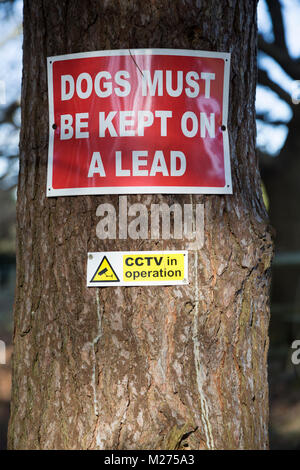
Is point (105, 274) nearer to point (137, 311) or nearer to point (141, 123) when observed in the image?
point (137, 311)

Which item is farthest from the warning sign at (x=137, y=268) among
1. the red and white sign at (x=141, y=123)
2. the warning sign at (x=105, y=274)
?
the red and white sign at (x=141, y=123)

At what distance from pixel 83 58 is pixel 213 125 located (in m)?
0.46

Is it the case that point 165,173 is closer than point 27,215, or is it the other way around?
point 165,173

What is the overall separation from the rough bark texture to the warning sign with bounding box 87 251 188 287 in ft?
0.08

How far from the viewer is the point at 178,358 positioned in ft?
5.43

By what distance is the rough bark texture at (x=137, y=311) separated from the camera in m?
1.65

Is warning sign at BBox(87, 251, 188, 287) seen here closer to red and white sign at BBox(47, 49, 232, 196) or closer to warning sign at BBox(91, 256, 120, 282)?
warning sign at BBox(91, 256, 120, 282)

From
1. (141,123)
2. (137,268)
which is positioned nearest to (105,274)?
(137,268)

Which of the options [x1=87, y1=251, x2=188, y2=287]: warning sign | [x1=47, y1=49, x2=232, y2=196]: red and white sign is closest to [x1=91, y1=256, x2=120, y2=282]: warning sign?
[x1=87, y1=251, x2=188, y2=287]: warning sign

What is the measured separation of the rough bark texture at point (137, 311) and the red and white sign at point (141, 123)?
4cm

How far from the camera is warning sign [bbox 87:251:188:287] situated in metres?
1.67

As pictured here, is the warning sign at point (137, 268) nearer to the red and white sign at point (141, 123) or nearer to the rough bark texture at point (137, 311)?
the rough bark texture at point (137, 311)
